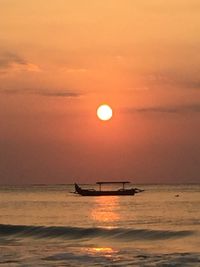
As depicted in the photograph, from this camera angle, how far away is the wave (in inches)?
1564

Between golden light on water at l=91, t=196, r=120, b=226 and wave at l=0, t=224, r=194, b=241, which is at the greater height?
golden light on water at l=91, t=196, r=120, b=226

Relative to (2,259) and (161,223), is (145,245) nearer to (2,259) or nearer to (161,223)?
(2,259)

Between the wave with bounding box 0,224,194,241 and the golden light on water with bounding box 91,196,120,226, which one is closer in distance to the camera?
the wave with bounding box 0,224,194,241

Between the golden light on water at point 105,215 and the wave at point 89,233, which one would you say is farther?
the golden light on water at point 105,215

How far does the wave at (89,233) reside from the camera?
3972cm

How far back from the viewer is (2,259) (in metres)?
27.0

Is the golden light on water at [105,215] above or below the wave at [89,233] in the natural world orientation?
above

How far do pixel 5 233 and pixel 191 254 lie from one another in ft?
58.6

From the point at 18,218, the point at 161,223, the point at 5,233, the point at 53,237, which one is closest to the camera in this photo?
the point at 53,237

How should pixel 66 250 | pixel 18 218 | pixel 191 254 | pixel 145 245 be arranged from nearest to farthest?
pixel 191 254 < pixel 66 250 < pixel 145 245 < pixel 18 218

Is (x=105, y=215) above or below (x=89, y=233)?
above

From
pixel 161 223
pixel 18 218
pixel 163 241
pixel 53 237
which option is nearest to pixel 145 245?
pixel 163 241

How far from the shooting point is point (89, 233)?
4328 centimetres

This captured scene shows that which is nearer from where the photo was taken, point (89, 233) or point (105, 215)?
point (89, 233)
